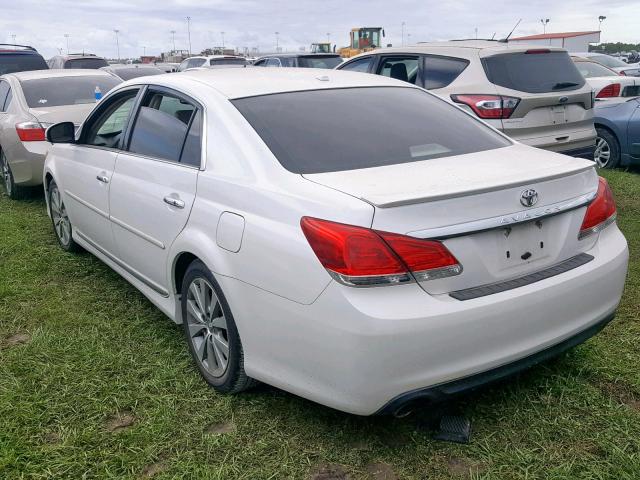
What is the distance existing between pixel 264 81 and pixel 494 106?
3288 mm

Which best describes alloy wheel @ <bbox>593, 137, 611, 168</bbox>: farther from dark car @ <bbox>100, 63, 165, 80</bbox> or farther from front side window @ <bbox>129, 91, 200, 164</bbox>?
dark car @ <bbox>100, 63, 165, 80</bbox>

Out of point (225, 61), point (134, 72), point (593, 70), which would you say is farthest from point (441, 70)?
point (225, 61)

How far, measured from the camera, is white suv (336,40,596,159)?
6.20 meters

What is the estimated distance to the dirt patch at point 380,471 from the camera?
258 centimetres

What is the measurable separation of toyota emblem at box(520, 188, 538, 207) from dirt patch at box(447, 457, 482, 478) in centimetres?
107

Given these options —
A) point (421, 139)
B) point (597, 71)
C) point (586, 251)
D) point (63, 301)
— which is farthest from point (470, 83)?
point (597, 71)

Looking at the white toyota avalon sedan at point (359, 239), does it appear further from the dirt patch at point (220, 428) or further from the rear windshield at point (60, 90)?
the rear windshield at point (60, 90)

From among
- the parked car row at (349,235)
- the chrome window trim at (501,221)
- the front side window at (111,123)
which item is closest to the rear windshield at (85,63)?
the front side window at (111,123)

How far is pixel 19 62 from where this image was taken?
1328 centimetres

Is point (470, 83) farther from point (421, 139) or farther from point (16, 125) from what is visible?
point (16, 125)

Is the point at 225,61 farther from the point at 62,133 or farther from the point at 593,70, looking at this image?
the point at 62,133

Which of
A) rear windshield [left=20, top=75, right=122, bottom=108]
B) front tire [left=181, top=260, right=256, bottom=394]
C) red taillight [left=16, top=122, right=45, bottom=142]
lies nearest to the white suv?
front tire [left=181, top=260, right=256, bottom=394]

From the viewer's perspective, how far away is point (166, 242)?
134 inches

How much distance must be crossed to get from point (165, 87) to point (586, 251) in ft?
8.06
